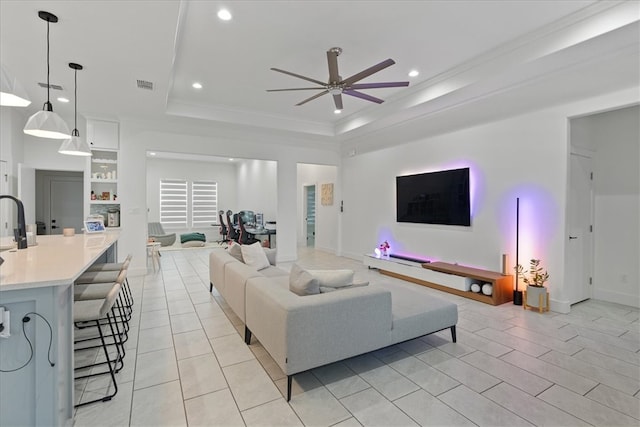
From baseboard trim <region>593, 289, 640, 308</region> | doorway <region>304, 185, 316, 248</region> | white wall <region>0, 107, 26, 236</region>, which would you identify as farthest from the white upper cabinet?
baseboard trim <region>593, 289, 640, 308</region>

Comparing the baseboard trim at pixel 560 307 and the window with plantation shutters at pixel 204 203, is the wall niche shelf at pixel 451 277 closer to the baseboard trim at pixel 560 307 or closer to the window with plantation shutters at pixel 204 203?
the baseboard trim at pixel 560 307

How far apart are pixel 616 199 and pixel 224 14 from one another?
17.6 feet

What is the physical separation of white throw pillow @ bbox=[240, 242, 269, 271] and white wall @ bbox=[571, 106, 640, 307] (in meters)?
4.38

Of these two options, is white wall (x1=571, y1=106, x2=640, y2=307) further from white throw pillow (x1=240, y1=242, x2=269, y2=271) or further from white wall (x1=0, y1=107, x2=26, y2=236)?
white wall (x1=0, y1=107, x2=26, y2=236)

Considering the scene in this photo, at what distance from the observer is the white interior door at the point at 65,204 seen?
22.4 ft

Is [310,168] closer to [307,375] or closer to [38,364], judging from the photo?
[307,375]

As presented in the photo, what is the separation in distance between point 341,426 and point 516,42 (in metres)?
4.12

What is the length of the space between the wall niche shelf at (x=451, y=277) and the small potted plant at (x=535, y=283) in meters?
0.19

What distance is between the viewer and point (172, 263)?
22.8 ft

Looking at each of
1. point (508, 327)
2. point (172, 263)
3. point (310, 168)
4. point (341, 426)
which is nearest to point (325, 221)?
point (310, 168)

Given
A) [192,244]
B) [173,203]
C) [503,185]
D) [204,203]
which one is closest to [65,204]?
[192,244]

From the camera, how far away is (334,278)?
2.50 m

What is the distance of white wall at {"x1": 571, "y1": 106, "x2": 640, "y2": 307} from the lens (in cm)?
400

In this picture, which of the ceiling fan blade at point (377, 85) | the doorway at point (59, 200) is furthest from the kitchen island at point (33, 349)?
the doorway at point (59, 200)
